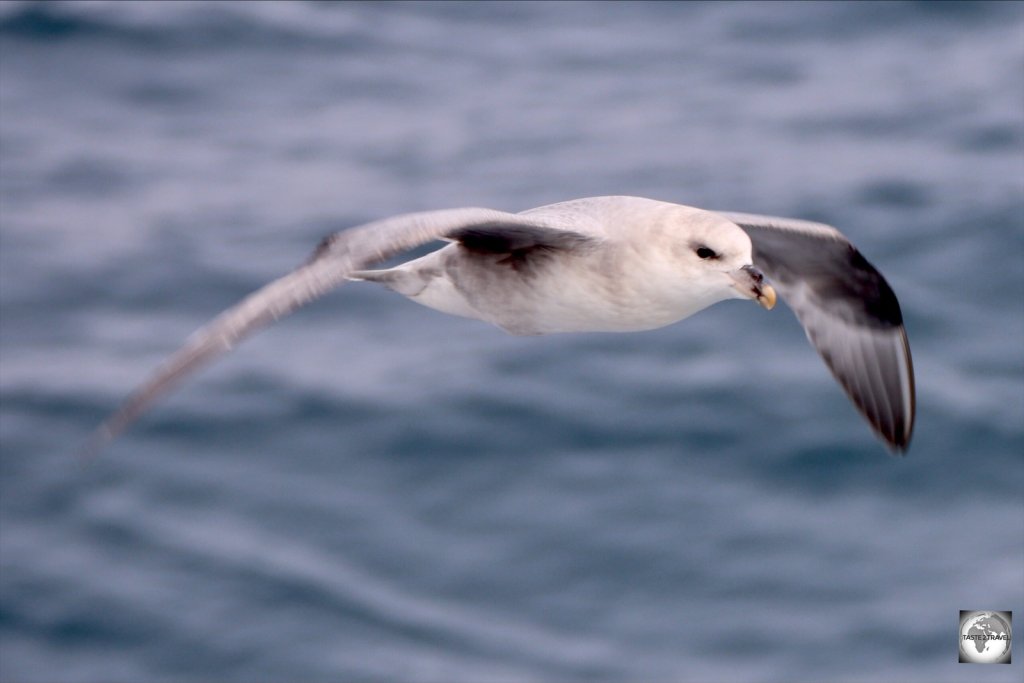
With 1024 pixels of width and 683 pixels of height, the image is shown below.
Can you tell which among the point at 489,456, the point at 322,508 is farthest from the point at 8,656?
the point at 489,456

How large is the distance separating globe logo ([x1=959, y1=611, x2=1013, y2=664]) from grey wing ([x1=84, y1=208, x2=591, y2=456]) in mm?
7704

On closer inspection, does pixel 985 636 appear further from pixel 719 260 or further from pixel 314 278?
pixel 314 278

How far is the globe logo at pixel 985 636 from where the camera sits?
44.9 ft

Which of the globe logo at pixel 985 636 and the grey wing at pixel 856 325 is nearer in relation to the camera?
the grey wing at pixel 856 325

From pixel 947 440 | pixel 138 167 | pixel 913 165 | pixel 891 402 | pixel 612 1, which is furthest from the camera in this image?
pixel 612 1

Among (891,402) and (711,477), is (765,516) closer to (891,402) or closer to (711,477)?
(711,477)

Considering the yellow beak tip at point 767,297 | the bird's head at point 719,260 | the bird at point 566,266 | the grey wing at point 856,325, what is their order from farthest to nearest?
the grey wing at point 856,325
the bird's head at point 719,260
the yellow beak tip at point 767,297
the bird at point 566,266

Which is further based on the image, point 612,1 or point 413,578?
point 612,1

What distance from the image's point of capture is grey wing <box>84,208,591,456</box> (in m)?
6.00

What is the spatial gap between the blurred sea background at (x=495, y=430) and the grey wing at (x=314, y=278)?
26.5 ft

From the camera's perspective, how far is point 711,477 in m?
15.2

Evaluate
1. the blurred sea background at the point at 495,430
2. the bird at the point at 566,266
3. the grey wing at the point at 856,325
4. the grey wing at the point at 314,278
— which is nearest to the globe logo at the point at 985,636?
the blurred sea background at the point at 495,430

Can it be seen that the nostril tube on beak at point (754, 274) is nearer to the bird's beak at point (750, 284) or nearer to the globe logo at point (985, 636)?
the bird's beak at point (750, 284)

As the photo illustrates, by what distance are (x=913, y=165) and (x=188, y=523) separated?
889 cm
